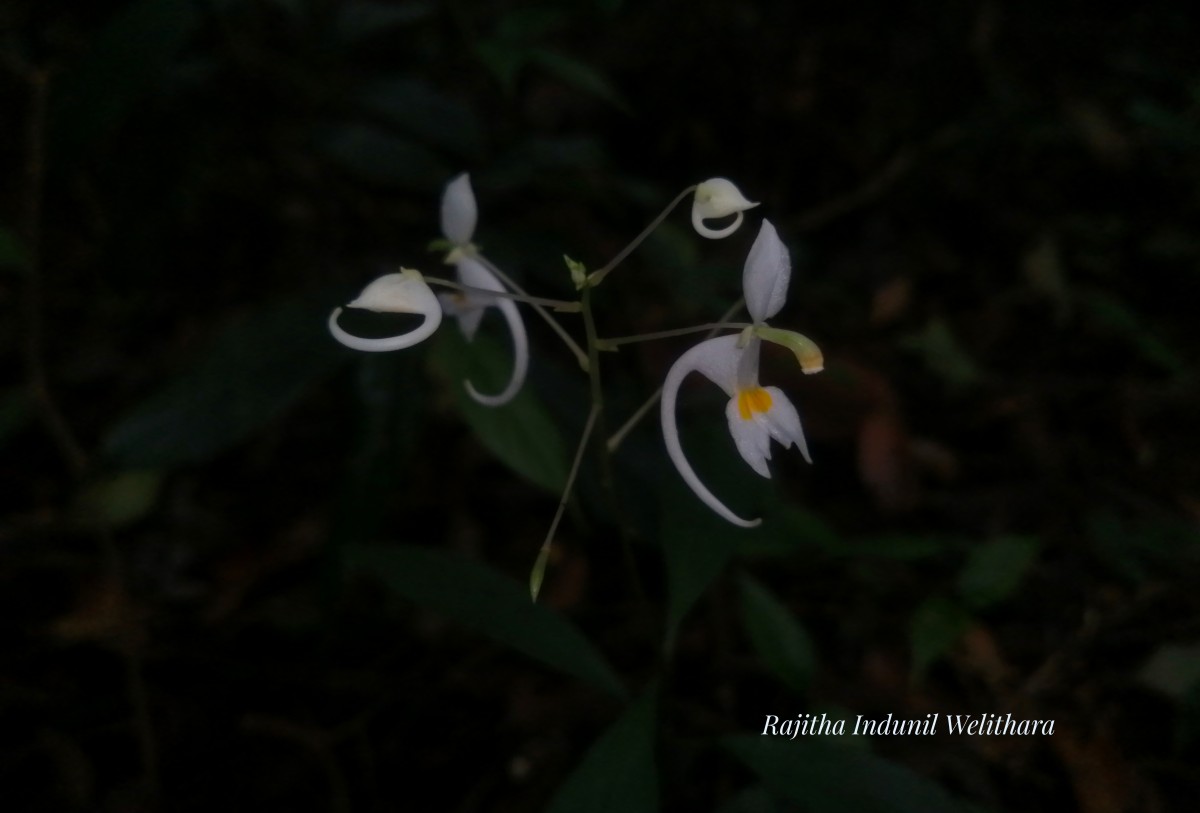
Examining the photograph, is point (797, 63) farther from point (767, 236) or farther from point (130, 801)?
point (130, 801)

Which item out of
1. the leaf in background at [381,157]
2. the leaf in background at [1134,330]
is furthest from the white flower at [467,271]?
the leaf in background at [1134,330]

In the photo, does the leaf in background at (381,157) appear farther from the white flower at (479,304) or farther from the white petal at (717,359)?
the white petal at (717,359)

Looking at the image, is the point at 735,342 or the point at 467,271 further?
the point at 467,271

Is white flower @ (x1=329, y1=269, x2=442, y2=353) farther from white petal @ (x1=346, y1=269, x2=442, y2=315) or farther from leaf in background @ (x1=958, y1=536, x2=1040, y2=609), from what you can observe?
leaf in background @ (x1=958, y1=536, x2=1040, y2=609)

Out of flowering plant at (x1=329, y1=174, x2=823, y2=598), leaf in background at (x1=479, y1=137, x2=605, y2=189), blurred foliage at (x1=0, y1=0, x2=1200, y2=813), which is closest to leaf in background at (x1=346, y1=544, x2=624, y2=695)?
blurred foliage at (x1=0, y1=0, x2=1200, y2=813)

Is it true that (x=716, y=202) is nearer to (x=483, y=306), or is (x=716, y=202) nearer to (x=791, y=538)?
(x=483, y=306)

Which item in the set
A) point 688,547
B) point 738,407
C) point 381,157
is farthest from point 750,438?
point 381,157

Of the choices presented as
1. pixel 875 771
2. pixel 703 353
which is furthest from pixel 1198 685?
pixel 703 353
